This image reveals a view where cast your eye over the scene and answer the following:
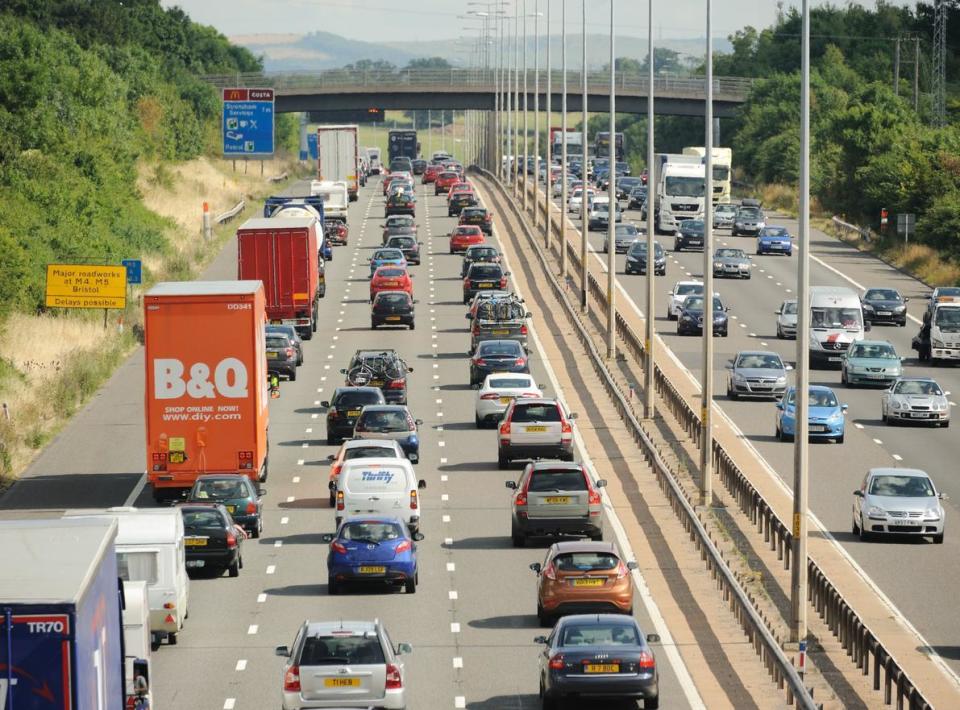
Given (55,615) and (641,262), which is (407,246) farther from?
(55,615)

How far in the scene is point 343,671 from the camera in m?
24.7

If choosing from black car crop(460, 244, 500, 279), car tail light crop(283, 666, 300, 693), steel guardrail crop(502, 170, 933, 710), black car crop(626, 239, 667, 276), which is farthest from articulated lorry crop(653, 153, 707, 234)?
car tail light crop(283, 666, 300, 693)

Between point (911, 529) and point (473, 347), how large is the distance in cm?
2646

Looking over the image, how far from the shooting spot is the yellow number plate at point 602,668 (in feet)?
83.5

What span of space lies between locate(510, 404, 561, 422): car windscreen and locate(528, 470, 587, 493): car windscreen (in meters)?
8.65

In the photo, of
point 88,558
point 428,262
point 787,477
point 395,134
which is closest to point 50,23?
point 395,134

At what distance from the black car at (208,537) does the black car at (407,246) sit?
5668cm

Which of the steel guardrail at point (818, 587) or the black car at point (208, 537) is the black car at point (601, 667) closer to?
the steel guardrail at point (818, 587)

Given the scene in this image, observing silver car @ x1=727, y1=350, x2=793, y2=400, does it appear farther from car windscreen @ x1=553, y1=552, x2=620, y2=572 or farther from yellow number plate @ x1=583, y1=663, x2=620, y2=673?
yellow number plate @ x1=583, y1=663, x2=620, y2=673

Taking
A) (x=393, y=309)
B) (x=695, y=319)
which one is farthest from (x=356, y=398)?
(x=695, y=319)

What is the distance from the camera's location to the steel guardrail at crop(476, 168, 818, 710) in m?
26.7

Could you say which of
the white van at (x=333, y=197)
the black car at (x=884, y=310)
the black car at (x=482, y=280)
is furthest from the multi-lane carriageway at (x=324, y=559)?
the white van at (x=333, y=197)

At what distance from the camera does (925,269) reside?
301ft

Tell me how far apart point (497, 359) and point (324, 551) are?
20329 mm
